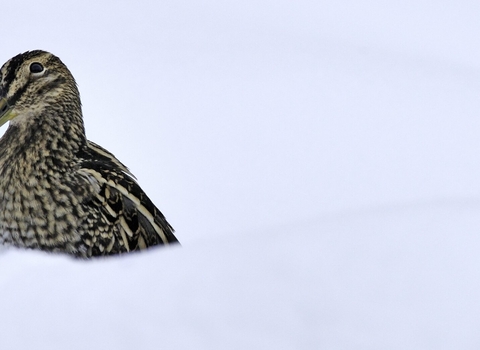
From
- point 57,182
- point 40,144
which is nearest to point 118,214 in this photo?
point 57,182

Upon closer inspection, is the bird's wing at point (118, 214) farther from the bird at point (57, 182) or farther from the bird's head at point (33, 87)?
the bird's head at point (33, 87)

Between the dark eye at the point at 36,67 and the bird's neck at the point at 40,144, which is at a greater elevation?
the dark eye at the point at 36,67

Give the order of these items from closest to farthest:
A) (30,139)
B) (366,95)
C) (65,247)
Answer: (65,247) < (30,139) < (366,95)

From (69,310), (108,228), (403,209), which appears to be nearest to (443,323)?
(403,209)

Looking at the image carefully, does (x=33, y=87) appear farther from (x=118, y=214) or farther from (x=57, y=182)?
(x=118, y=214)

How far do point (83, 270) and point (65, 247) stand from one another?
83cm

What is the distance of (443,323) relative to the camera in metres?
1.98

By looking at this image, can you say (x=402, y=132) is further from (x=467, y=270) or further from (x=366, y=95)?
(x=467, y=270)

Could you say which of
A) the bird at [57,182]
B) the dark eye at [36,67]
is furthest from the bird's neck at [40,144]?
the dark eye at [36,67]

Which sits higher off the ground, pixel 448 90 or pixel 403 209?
pixel 448 90

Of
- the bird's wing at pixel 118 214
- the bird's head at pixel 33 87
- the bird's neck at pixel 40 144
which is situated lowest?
the bird's wing at pixel 118 214

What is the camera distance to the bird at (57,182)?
115 inches

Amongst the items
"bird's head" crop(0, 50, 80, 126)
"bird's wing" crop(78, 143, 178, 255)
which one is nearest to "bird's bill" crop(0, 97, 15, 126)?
"bird's head" crop(0, 50, 80, 126)

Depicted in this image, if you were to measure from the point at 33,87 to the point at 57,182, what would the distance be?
32cm
